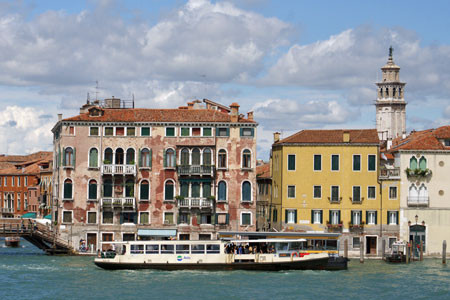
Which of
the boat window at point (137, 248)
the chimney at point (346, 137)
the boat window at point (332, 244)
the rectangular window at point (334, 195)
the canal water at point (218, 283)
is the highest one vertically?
the chimney at point (346, 137)

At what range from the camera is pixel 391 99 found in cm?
11781

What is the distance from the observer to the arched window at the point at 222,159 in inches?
2566

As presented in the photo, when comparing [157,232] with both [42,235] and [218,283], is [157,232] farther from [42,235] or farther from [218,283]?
[218,283]

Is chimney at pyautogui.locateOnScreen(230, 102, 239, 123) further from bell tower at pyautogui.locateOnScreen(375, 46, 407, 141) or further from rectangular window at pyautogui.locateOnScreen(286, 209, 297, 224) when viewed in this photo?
bell tower at pyautogui.locateOnScreen(375, 46, 407, 141)

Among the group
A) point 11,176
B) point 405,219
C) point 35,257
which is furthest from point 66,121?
point 11,176

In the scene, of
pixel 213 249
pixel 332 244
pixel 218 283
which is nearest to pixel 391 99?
pixel 332 244

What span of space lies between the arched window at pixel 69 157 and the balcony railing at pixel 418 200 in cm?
2312

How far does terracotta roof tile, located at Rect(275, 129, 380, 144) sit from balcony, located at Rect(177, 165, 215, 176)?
5.69m

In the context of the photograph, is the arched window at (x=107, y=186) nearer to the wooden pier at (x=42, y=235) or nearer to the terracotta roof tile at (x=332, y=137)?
the wooden pier at (x=42, y=235)

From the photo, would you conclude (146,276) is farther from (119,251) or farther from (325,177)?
(325,177)

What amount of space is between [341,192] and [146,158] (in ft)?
44.1

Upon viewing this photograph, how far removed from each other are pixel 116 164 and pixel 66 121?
458 centimetres

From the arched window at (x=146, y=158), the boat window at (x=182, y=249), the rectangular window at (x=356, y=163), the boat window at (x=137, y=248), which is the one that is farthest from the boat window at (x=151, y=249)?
the rectangular window at (x=356, y=163)

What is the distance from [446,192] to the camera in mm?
65438
